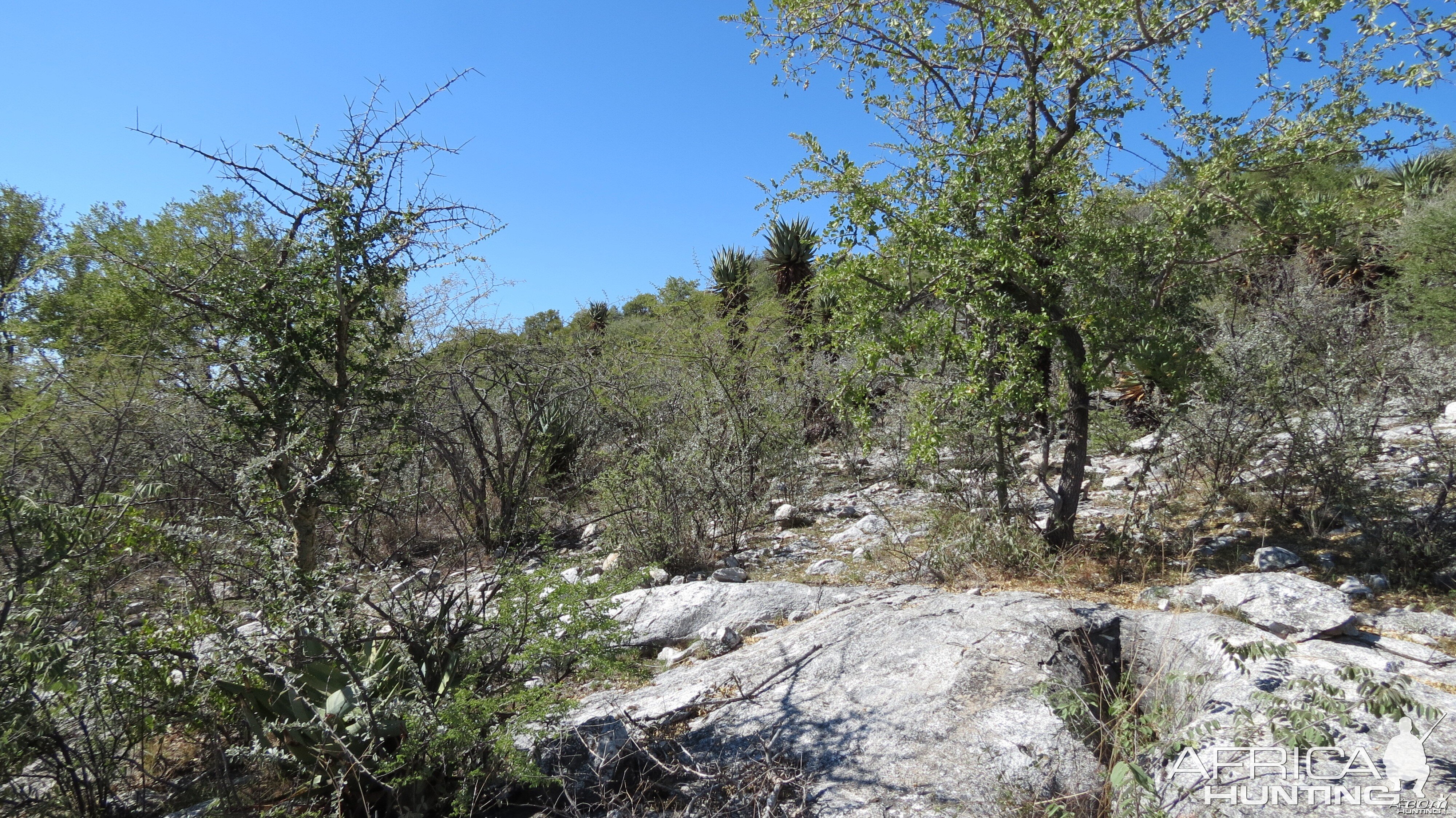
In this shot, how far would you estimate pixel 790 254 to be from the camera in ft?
43.0

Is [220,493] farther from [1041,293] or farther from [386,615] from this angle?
[1041,293]

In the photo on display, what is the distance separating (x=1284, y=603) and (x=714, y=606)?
304cm

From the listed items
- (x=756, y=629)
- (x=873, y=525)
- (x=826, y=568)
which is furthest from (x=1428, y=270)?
(x=756, y=629)

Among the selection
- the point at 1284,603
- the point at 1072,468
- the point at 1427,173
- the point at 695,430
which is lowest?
the point at 1284,603

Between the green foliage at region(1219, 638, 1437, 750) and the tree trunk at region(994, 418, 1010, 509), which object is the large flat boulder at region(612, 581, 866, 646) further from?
the green foliage at region(1219, 638, 1437, 750)

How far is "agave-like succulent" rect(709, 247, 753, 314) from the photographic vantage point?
11383mm

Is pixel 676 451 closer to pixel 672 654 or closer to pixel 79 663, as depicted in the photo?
pixel 672 654

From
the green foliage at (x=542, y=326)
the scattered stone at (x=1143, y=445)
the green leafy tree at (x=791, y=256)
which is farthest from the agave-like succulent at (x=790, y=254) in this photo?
the scattered stone at (x=1143, y=445)

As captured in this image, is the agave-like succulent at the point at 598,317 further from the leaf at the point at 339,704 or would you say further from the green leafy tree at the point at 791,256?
the leaf at the point at 339,704

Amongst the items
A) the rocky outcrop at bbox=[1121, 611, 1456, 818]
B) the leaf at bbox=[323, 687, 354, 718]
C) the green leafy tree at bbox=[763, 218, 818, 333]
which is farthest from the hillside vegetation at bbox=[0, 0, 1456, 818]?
the green leafy tree at bbox=[763, 218, 818, 333]

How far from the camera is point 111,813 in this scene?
2.90 meters

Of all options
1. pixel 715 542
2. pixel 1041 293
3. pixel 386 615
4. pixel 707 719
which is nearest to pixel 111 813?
pixel 386 615

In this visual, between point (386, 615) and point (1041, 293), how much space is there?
13.6ft

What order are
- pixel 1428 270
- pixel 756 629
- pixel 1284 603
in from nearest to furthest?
pixel 1284 603
pixel 756 629
pixel 1428 270
